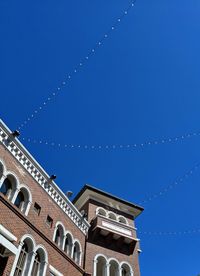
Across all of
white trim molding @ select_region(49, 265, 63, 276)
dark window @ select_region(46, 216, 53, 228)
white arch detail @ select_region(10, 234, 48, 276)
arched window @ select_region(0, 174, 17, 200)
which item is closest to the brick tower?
white trim molding @ select_region(49, 265, 63, 276)

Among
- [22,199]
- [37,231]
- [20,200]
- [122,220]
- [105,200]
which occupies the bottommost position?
[37,231]

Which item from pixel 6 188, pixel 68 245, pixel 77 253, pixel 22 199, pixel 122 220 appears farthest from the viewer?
pixel 122 220

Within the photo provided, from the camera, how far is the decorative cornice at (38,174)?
15211 mm

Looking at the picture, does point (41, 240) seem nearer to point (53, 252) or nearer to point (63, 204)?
point (53, 252)

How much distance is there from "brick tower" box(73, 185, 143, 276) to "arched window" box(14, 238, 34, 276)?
5307mm

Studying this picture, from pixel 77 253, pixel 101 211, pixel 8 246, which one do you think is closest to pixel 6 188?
pixel 8 246

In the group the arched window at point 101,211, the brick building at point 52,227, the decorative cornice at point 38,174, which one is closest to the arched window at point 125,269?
the brick building at point 52,227

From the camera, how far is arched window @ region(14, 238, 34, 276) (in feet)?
44.0

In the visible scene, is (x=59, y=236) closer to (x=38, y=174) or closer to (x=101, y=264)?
(x=38, y=174)

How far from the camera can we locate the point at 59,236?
17453 millimetres

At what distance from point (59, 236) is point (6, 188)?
16.3 feet

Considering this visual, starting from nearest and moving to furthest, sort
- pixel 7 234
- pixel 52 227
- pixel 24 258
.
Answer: pixel 7 234, pixel 24 258, pixel 52 227

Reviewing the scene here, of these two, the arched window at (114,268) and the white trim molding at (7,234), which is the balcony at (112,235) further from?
the white trim molding at (7,234)

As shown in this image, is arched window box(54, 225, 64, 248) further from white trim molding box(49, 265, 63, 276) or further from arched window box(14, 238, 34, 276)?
arched window box(14, 238, 34, 276)
